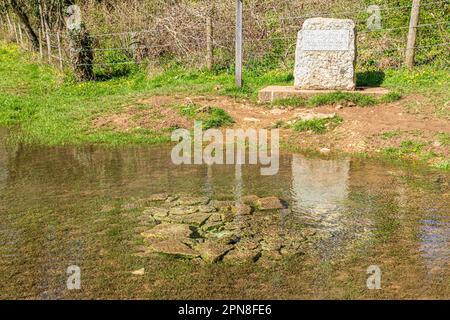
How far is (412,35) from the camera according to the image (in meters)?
12.3

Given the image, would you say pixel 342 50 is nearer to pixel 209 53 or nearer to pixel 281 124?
pixel 281 124

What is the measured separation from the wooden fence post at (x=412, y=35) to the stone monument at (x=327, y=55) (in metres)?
2.01

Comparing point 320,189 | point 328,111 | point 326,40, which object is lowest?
point 320,189

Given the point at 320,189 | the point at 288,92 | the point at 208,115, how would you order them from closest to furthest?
the point at 320,189 → the point at 208,115 → the point at 288,92

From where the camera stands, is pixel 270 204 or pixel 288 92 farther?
pixel 288 92

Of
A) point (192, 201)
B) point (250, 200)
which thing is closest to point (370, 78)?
point (250, 200)

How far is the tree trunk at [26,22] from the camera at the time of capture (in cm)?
2023

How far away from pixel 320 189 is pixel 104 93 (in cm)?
796

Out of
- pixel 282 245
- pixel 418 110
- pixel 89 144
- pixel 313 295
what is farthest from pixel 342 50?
pixel 313 295

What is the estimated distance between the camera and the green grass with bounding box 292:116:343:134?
31.1ft

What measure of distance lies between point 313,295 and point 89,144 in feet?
A: 20.6

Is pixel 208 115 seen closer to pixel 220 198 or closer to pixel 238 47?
pixel 238 47

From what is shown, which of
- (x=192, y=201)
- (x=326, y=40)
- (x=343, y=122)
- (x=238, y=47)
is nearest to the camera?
(x=192, y=201)

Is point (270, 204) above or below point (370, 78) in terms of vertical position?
below
